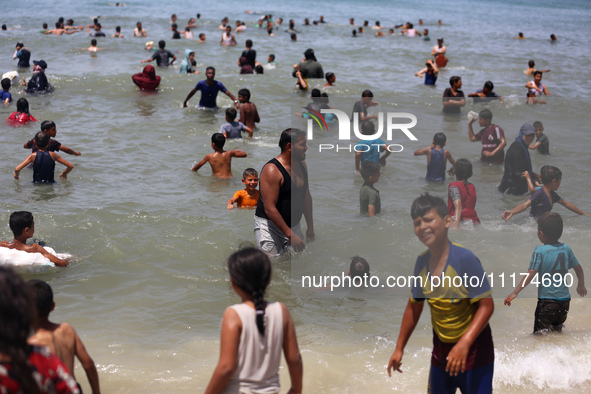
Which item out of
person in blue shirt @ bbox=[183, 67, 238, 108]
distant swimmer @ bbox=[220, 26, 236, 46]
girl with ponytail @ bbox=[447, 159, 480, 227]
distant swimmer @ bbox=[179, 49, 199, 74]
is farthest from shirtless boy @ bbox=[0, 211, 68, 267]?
distant swimmer @ bbox=[220, 26, 236, 46]

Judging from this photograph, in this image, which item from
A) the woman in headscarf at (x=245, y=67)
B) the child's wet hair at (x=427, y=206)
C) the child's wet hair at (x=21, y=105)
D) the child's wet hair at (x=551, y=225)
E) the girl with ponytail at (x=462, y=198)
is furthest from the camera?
the woman in headscarf at (x=245, y=67)

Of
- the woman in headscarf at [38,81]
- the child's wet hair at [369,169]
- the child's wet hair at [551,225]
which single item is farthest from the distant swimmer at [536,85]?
the child's wet hair at [551,225]

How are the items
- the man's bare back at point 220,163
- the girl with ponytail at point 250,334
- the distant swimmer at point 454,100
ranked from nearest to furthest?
the girl with ponytail at point 250,334 → the man's bare back at point 220,163 → the distant swimmer at point 454,100

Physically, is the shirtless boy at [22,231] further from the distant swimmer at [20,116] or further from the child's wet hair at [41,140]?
the distant swimmer at [20,116]

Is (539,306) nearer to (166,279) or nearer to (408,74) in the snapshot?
(166,279)

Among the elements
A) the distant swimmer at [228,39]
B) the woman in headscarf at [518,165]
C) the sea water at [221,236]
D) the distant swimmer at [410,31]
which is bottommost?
the sea water at [221,236]

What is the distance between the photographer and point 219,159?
9938mm

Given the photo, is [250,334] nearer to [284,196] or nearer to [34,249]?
[284,196]

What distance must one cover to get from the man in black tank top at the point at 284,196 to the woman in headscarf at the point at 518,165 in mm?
2595

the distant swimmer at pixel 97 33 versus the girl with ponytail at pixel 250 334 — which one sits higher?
the distant swimmer at pixel 97 33

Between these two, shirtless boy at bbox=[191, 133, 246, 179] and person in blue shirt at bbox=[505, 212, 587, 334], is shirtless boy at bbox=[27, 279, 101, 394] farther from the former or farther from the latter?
shirtless boy at bbox=[191, 133, 246, 179]

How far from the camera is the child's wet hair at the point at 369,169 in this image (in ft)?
22.4

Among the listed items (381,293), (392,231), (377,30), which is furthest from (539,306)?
(377,30)

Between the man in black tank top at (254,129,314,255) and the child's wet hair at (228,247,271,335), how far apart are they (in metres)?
2.72
